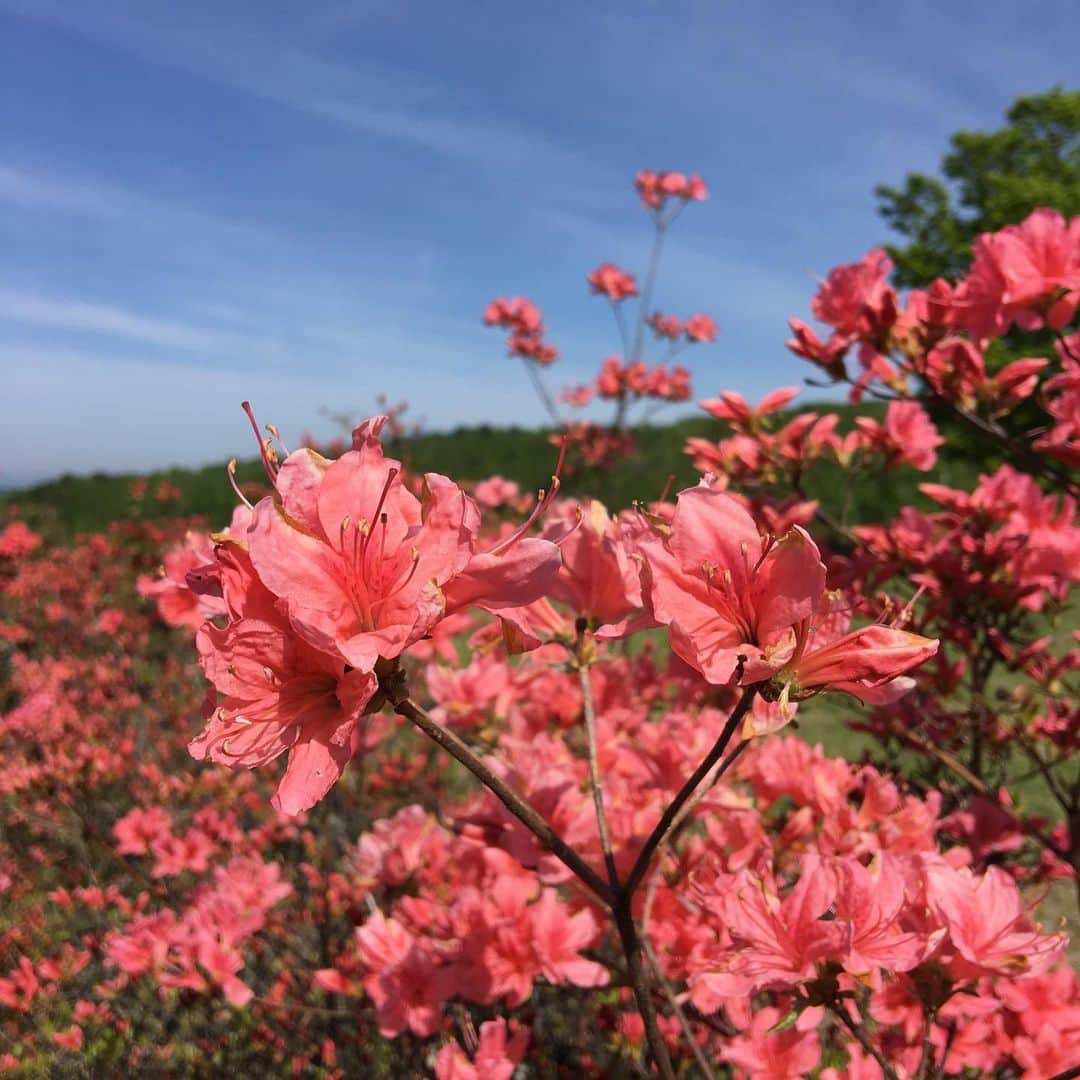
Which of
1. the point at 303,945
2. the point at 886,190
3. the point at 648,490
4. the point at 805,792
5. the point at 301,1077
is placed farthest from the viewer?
the point at 886,190

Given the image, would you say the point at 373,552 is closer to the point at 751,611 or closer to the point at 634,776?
the point at 751,611

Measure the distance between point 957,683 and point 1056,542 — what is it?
0.64 m

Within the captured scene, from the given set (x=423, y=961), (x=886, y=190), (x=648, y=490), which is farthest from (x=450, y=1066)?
(x=886, y=190)

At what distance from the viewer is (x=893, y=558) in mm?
2982

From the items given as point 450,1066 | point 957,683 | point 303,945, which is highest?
point 957,683

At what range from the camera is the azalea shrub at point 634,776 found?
861 mm

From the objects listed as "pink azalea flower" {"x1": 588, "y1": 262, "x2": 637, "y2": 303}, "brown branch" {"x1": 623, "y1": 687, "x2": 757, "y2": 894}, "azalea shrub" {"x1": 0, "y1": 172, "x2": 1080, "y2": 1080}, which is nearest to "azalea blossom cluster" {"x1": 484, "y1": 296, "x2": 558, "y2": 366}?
"pink azalea flower" {"x1": 588, "y1": 262, "x2": 637, "y2": 303}

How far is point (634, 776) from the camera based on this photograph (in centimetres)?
202

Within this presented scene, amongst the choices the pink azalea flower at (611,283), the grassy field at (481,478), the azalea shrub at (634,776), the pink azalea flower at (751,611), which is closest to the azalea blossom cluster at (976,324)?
the azalea shrub at (634,776)

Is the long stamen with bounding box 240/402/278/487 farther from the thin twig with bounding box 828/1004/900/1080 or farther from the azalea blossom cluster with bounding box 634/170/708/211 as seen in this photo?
the azalea blossom cluster with bounding box 634/170/708/211

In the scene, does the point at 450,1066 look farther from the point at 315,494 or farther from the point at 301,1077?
the point at 301,1077

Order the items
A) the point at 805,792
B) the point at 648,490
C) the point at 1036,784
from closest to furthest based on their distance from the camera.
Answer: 1. the point at 805,792
2. the point at 1036,784
3. the point at 648,490

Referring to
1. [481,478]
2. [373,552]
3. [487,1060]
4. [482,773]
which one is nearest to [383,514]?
[373,552]

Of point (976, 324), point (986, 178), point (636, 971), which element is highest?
point (986, 178)
